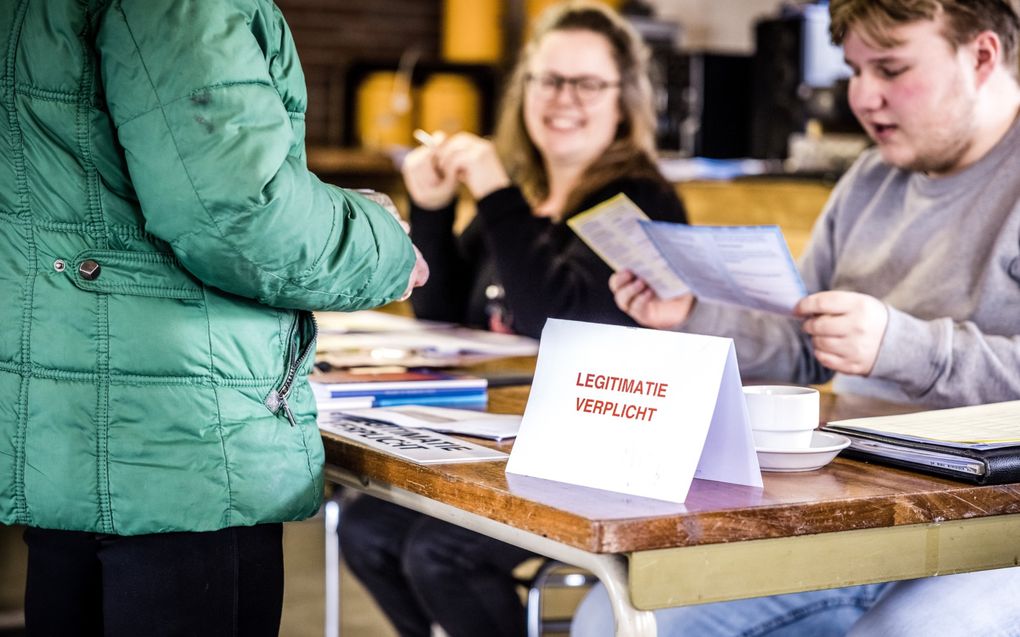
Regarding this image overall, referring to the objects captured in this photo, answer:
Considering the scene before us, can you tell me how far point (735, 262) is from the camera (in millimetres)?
1592

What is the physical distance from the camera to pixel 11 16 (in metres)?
1.23

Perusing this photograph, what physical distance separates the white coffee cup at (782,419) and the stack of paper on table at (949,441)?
0.11 m

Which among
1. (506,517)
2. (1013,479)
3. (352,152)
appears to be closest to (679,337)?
→ (506,517)

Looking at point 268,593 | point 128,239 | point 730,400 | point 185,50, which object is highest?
point 185,50

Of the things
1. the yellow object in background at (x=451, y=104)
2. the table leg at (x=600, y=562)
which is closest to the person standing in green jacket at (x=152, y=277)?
the table leg at (x=600, y=562)

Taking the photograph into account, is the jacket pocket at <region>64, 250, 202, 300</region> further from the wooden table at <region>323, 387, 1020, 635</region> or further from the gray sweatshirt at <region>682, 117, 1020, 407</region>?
the gray sweatshirt at <region>682, 117, 1020, 407</region>

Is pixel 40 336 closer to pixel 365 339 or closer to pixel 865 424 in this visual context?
pixel 865 424

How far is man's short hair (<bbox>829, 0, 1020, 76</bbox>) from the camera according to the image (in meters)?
1.86

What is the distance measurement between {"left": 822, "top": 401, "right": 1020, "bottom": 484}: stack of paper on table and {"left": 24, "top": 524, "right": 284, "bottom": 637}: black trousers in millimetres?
627

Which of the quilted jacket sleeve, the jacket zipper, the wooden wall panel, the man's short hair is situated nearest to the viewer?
the quilted jacket sleeve

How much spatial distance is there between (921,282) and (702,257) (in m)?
0.47

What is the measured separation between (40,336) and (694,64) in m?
3.24

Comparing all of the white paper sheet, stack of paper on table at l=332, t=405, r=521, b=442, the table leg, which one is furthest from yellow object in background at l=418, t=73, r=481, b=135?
the table leg

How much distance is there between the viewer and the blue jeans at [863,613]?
131 centimetres
